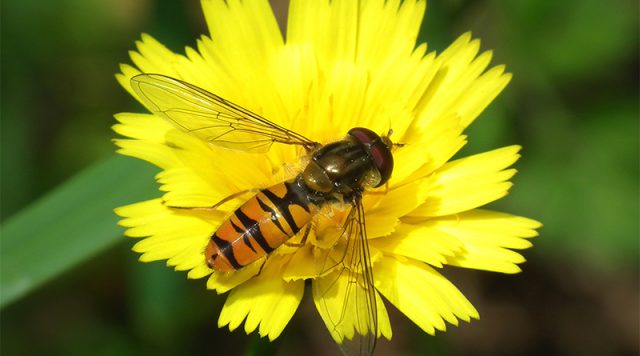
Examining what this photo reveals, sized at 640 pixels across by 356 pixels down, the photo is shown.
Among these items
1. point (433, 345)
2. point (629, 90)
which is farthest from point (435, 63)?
point (629, 90)

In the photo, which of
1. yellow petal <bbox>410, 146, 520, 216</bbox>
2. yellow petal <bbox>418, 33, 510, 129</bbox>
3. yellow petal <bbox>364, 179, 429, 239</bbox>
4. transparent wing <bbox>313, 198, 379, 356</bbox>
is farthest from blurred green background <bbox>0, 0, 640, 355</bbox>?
transparent wing <bbox>313, 198, 379, 356</bbox>

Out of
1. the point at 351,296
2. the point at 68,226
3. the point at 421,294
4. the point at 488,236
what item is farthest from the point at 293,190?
the point at 68,226

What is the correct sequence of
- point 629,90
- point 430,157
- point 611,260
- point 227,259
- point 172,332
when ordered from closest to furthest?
point 227,259, point 430,157, point 172,332, point 611,260, point 629,90

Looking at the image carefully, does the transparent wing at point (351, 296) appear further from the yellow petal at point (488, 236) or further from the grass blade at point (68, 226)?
the grass blade at point (68, 226)

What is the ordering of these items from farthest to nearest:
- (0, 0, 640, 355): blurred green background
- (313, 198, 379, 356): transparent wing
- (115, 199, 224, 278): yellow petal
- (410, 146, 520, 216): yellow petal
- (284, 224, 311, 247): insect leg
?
(0, 0, 640, 355): blurred green background → (410, 146, 520, 216): yellow petal → (284, 224, 311, 247): insect leg → (115, 199, 224, 278): yellow petal → (313, 198, 379, 356): transparent wing

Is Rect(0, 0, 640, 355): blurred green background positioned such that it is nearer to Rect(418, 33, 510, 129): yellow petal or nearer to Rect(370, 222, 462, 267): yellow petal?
Rect(418, 33, 510, 129): yellow petal

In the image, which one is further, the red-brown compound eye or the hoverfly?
the red-brown compound eye

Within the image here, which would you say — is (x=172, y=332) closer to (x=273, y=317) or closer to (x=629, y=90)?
(x=273, y=317)
